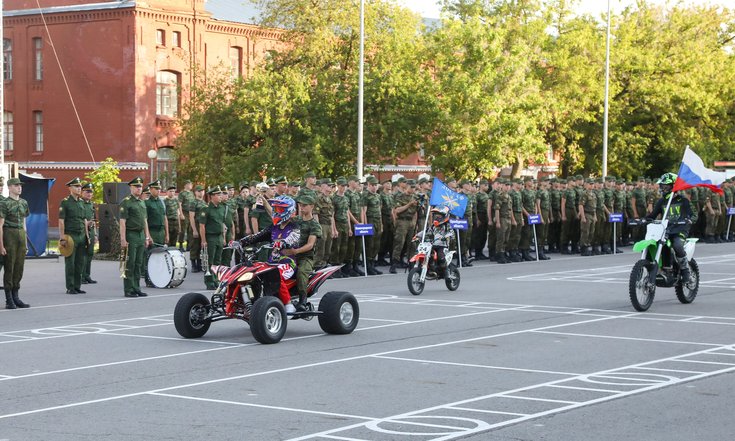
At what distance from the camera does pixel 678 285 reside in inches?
781

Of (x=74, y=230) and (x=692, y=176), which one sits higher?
(x=692, y=176)

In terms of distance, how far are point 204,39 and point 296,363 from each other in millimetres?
49964

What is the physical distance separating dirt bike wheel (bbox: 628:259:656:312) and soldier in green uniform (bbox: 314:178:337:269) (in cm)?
826

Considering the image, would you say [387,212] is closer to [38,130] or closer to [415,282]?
[415,282]

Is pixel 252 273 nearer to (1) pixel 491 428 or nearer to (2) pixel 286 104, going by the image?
(1) pixel 491 428

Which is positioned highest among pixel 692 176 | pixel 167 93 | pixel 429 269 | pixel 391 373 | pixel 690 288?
pixel 167 93

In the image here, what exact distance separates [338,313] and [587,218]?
20241 mm

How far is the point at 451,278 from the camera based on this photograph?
22266 mm

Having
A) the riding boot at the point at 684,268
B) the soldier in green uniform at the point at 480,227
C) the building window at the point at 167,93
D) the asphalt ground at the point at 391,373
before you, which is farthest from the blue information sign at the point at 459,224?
the building window at the point at 167,93

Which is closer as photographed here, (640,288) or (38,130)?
(640,288)

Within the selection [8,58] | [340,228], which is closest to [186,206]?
[340,228]

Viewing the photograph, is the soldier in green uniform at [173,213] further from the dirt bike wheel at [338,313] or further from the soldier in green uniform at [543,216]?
the dirt bike wheel at [338,313]

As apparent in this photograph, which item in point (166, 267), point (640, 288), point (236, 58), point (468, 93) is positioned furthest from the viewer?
point (236, 58)

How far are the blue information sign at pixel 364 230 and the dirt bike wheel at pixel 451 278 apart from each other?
4099 mm
